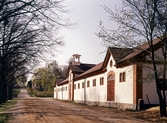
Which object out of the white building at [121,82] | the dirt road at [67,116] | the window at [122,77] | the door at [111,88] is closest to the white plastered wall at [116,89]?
the white building at [121,82]

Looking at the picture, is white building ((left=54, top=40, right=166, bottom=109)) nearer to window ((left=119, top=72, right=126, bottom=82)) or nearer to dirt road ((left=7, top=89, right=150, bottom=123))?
window ((left=119, top=72, right=126, bottom=82))

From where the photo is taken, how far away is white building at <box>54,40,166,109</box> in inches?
826

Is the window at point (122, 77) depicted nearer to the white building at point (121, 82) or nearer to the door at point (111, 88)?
the white building at point (121, 82)

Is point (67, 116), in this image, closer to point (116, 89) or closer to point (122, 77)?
point (122, 77)

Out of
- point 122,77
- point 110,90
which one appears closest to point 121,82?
point 122,77

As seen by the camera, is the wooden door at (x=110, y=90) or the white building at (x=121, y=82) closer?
the white building at (x=121, y=82)

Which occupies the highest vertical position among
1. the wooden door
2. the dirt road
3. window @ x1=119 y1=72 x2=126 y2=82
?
window @ x1=119 y1=72 x2=126 y2=82

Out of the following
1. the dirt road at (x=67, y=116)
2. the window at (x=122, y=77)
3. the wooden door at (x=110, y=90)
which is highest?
the window at (x=122, y=77)

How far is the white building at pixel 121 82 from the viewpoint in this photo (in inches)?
826

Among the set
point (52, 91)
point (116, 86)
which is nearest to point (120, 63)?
point (116, 86)

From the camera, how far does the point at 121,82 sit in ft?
86.8

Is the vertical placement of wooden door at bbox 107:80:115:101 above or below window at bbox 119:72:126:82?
below

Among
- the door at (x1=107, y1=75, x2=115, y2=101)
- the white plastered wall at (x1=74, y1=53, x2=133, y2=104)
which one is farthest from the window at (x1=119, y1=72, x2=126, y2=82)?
the door at (x1=107, y1=75, x2=115, y2=101)

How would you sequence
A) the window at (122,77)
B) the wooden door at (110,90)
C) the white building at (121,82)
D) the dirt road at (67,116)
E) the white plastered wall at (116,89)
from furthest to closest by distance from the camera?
the wooden door at (110,90) → the window at (122,77) → the white plastered wall at (116,89) → the white building at (121,82) → the dirt road at (67,116)
